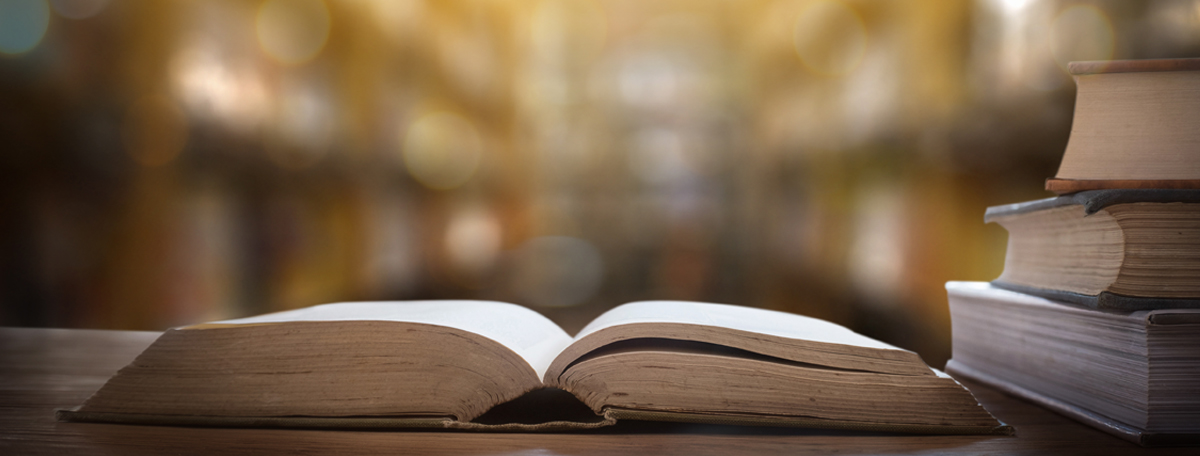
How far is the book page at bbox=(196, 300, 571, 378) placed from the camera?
51 cm

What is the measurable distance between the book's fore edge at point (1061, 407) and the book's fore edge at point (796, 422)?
8 centimetres

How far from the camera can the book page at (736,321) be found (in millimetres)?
511

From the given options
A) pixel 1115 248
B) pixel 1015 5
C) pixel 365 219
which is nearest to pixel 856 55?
pixel 1015 5

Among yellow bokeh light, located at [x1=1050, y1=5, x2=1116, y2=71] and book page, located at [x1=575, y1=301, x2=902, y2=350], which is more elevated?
yellow bokeh light, located at [x1=1050, y1=5, x2=1116, y2=71]

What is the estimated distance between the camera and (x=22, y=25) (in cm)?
121

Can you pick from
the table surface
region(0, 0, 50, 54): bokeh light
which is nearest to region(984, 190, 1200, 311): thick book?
the table surface

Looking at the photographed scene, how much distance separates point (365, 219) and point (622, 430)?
0.86m

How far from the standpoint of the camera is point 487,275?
113 cm

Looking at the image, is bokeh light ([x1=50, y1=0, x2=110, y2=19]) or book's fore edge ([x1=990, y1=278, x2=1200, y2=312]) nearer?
book's fore edge ([x1=990, y1=278, x2=1200, y2=312])

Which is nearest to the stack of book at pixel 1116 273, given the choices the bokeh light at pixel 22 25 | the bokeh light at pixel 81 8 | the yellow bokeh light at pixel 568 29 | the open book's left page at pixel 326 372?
the open book's left page at pixel 326 372

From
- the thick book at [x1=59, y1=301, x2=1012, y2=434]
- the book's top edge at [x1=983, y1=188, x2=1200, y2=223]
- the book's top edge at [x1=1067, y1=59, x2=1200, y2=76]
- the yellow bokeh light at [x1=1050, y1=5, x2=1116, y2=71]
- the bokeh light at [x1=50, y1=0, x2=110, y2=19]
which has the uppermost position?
the bokeh light at [x1=50, y1=0, x2=110, y2=19]

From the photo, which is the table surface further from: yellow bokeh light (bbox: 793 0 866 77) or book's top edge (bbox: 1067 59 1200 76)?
yellow bokeh light (bbox: 793 0 866 77)

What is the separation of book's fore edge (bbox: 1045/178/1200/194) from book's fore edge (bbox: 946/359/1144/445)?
20 cm

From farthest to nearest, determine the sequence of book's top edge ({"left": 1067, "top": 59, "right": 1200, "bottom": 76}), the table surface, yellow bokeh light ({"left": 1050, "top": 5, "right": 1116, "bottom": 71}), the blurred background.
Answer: the blurred background
yellow bokeh light ({"left": 1050, "top": 5, "right": 1116, "bottom": 71})
book's top edge ({"left": 1067, "top": 59, "right": 1200, "bottom": 76})
the table surface
